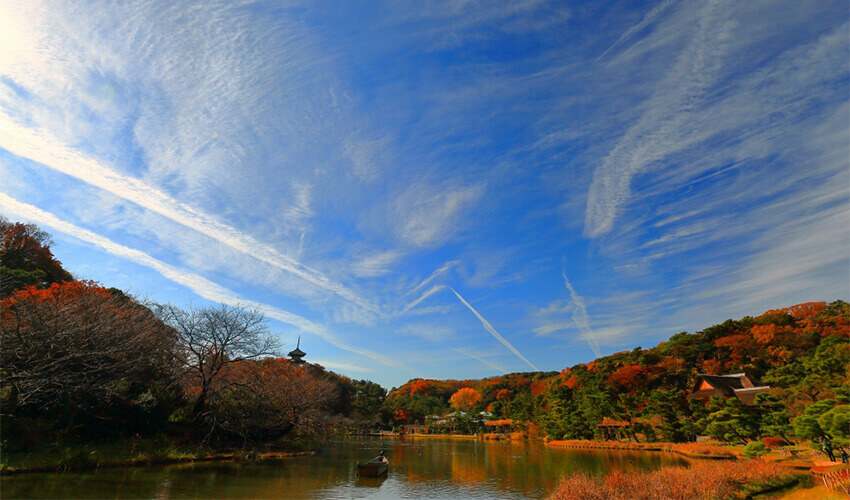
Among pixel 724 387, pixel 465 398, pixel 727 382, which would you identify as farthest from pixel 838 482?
pixel 465 398

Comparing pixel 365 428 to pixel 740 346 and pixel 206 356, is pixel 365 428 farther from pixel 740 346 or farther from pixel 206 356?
pixel 740 346

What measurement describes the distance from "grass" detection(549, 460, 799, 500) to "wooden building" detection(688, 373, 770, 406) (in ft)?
85.4

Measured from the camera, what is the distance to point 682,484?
46.3 feet

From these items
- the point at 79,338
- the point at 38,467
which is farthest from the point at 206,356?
the point at 38,467

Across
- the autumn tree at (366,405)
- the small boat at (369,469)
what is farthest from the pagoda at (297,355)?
the small boat at (369,469)

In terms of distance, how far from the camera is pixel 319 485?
1948 cm

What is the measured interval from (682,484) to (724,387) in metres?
37.7

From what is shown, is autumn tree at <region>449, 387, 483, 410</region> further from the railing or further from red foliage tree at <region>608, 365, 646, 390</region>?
the railing

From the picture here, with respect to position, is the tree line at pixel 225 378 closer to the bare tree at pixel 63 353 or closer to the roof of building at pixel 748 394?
the bare tree at pixel 63 353

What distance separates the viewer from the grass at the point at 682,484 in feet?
43.2

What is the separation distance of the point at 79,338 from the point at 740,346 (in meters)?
68.3

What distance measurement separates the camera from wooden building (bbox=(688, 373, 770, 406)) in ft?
130

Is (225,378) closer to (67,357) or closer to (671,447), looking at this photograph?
(67,357)

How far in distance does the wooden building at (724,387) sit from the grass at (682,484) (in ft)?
85.4
